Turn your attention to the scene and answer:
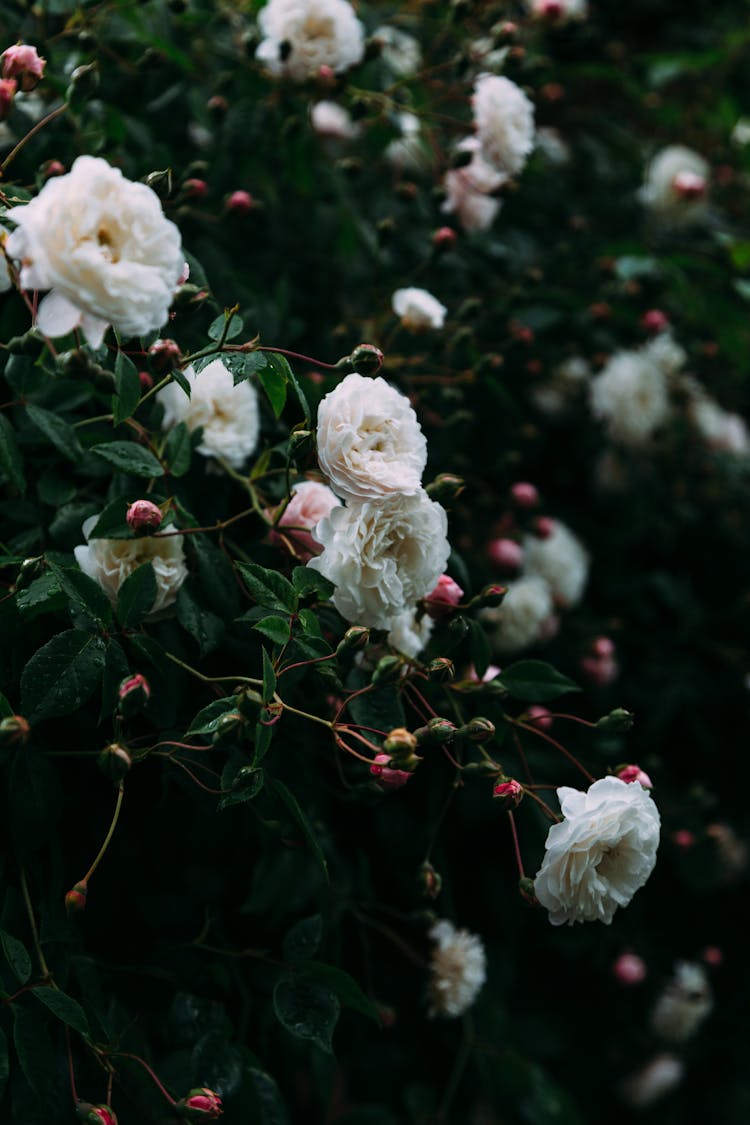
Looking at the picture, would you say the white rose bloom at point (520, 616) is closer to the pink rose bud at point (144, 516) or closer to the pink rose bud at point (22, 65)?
the pink rose bud at point (144, 516)

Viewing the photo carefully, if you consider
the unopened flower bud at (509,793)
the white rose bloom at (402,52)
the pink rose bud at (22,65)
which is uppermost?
the pink rose bud at (22,65)

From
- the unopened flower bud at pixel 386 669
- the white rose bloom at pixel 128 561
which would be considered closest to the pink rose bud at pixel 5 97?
the white rose bloom at pixel 128 561

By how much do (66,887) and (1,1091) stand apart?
19cm

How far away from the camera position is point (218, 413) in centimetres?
95

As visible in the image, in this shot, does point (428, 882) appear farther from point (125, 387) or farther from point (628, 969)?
point (628, 969)

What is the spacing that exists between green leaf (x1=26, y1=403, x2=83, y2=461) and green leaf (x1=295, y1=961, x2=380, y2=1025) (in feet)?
1.65

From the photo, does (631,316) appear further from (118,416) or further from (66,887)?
(66,887)

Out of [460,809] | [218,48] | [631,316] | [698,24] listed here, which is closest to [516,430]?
[631,316]

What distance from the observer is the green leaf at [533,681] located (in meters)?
0.92

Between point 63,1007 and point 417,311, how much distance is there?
78 centimetres

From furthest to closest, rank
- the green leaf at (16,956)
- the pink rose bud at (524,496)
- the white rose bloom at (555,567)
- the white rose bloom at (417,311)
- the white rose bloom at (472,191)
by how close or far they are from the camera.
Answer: the white rose bloom at (555,567)
the pink rose bud at (524,496)
the white rose bloom at (472,191)
the white rose bloom at (417,311)
the green leaf at (16,956)

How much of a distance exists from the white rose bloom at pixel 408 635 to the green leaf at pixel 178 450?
0.77 ft

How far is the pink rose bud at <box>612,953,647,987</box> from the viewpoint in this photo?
4.85 ft

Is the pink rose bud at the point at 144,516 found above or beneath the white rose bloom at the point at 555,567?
above
